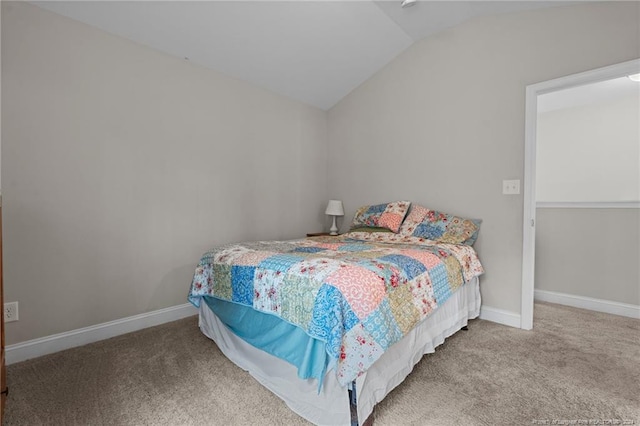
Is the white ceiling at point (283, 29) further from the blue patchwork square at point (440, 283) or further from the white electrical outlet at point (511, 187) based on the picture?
the blue patchwork square at point (440, 283)

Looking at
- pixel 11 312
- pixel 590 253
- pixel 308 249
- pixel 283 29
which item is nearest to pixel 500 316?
pixel 590 253

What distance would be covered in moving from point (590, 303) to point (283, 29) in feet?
12.6

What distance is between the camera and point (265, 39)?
268cm

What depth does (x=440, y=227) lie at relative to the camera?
269 centimetres

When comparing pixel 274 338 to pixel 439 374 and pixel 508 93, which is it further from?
pixel 508 93

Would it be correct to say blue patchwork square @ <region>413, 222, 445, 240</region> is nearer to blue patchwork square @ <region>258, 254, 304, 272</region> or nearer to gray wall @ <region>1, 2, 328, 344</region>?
blue patchwork square @ <region>258, 254, 304, 272</region>

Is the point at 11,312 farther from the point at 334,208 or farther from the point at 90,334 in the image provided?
the point at 334,208

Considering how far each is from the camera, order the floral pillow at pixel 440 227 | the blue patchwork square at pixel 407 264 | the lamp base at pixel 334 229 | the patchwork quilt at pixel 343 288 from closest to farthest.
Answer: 1. the patchwork quilt at pixel 343 288
2. the blue patchwork square at pixel 407 264
3. the floral pillow at pixel 440 227
4. the lamp base at pixel 334 229

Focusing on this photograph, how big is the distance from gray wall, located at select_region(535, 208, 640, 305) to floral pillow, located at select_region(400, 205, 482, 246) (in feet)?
3.84

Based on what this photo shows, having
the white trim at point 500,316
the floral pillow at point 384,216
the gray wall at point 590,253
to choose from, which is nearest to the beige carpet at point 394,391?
the white trim at point 500,316

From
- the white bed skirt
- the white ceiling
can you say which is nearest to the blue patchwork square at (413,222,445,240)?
the white bed skirt

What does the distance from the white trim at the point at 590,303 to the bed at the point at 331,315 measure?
142cm

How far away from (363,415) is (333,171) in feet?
9.97

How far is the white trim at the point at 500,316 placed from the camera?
249 cm
